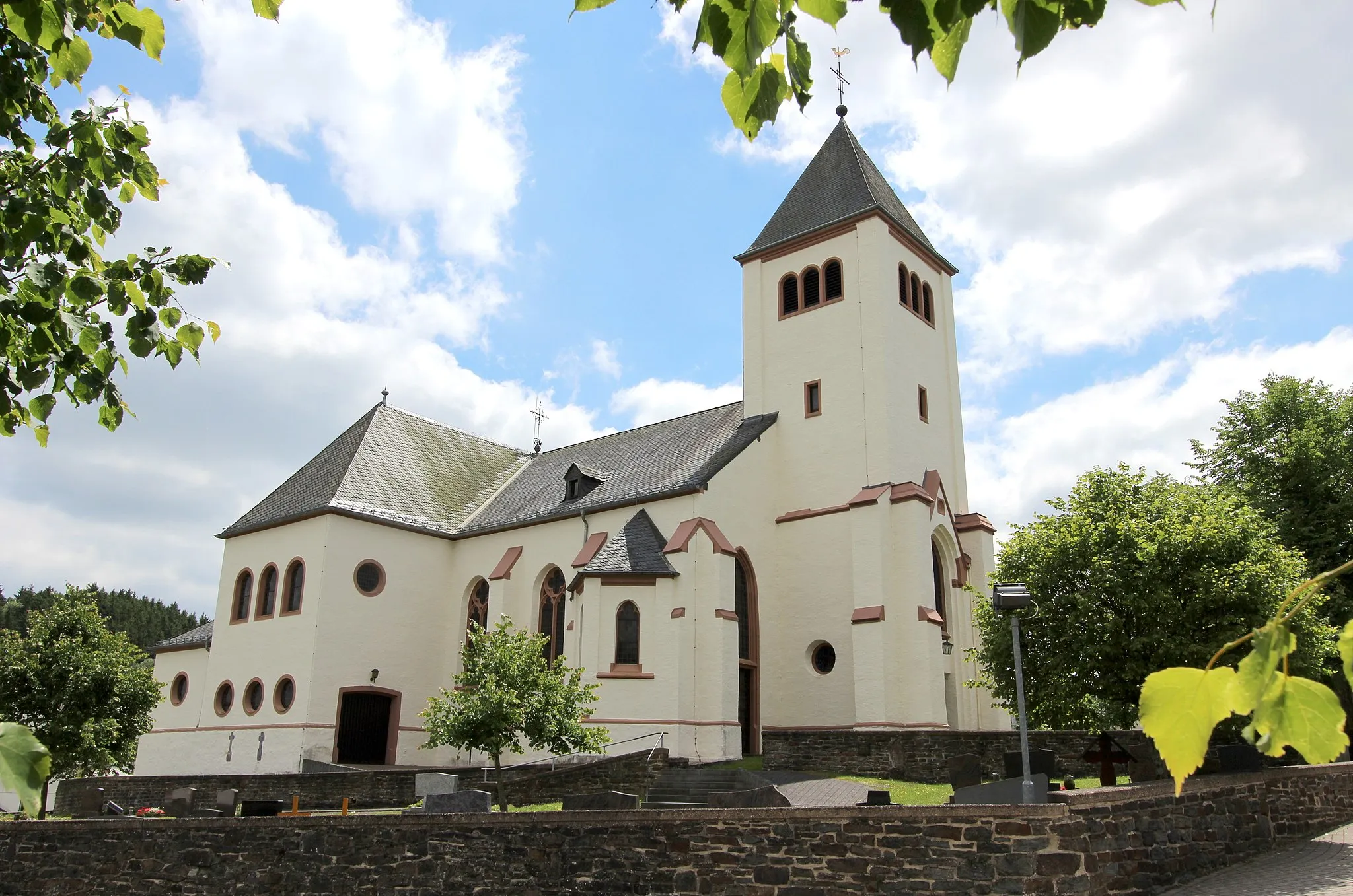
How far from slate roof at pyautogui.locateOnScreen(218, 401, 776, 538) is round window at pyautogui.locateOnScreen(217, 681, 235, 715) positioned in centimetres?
493

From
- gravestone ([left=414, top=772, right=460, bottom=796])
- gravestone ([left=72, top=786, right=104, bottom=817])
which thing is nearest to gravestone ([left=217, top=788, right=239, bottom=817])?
gravestone ([left=414, top=772, right=460, bottom=796])

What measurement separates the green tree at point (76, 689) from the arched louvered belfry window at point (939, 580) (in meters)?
23.0

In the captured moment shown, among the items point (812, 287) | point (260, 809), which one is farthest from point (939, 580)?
point (260, 809)

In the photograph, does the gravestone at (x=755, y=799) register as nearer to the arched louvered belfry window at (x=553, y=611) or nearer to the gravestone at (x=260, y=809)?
the gravestone at (x=260, y=809)

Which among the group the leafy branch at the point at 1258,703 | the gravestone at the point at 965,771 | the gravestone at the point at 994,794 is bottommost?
the gravestone at the point at 994,794

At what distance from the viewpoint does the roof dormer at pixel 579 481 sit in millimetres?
32031

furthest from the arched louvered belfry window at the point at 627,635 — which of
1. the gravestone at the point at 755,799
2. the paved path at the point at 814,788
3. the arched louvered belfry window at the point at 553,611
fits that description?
the gravestone at the point at 755,799

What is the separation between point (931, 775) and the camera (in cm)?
2212

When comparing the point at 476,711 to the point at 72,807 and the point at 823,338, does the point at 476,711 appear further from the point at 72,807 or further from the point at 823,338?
the point at 823,338

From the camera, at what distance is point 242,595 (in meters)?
33.1

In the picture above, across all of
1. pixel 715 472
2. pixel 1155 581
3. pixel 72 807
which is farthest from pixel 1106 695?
pixel 72 807

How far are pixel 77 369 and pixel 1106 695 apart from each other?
1820 centimetres

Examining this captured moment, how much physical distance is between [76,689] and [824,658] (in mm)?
20740

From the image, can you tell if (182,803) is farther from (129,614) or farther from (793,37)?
(129,614)
